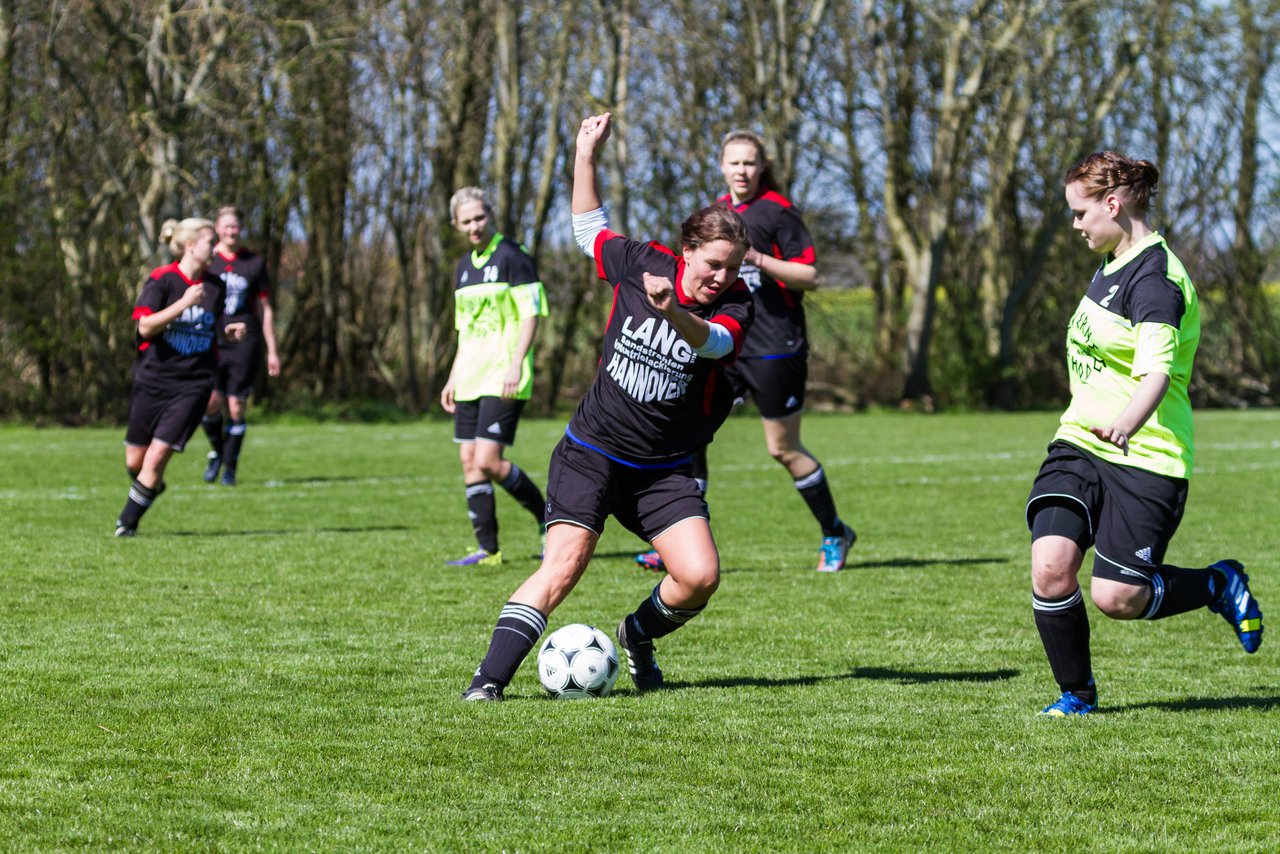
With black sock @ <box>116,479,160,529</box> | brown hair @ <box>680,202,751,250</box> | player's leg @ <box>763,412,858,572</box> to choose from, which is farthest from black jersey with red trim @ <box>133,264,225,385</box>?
brown hair @ <box>680,202,751,250</box>

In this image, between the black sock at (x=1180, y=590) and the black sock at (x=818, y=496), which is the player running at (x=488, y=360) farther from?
the black sock at (x=1180, y=590)

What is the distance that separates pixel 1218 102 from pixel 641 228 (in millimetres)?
10467

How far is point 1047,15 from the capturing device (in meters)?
25.2

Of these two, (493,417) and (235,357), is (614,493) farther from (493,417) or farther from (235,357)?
(235,357)

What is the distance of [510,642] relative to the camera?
4.85 metres

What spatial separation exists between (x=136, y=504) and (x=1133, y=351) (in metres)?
6.39

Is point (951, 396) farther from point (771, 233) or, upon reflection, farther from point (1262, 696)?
point (1262, 696)

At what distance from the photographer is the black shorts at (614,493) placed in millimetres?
4977

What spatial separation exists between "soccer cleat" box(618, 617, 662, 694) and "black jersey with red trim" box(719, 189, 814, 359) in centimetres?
309

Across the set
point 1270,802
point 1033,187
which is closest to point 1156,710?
point 1270,802

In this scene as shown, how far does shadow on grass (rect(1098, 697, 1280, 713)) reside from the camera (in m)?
5.04

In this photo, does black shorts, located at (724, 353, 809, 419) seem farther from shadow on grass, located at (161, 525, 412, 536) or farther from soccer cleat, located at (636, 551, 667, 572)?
shadow on grass, located at (161, 525, 412, 536)

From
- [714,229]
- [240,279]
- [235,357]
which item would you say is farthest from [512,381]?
[235,357]

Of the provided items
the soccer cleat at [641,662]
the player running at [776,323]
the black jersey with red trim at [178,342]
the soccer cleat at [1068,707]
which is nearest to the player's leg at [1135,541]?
the soccer cleat at [1068,707]
